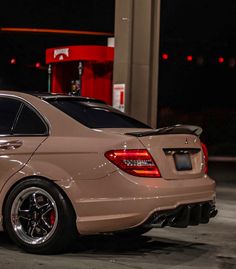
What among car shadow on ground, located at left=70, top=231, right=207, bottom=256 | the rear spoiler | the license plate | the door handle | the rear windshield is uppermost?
the rear windshield

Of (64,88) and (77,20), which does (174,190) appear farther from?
(77,20)

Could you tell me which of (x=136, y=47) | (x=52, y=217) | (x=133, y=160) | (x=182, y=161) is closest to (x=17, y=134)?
(x=52, y=217)

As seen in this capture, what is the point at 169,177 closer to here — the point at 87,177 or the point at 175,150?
the point at 175,150

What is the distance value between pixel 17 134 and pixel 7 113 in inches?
13.3

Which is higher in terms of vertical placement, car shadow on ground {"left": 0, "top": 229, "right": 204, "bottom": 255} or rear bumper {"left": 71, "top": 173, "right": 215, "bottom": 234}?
rear bumper {"left": 71, "top": 173, "right": 215, "bottom": 234}

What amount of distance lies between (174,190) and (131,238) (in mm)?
1421

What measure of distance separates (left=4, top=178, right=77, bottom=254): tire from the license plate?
1.12 metres

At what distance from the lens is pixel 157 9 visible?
42.8 feet

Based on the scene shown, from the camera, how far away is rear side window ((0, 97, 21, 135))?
7.14 meters

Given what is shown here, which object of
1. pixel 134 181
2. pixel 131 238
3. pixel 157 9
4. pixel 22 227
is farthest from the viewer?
pixel 157 9

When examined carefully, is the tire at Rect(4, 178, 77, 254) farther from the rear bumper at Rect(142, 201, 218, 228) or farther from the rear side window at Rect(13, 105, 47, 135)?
the rear bumper at Rect(142, 201, 218, 228)

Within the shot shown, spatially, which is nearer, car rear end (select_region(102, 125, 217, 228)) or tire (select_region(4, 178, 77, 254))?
car rear end (select_region(102, 125, 217, 228))

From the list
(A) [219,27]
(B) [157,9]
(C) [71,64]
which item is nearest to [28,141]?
(B) [157,9]

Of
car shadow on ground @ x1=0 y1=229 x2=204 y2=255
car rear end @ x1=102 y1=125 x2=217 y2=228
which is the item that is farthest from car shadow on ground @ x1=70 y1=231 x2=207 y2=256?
car rear end @ x1=102 y1=125 x2=217 y2=228
